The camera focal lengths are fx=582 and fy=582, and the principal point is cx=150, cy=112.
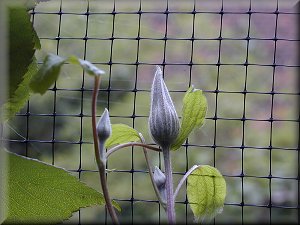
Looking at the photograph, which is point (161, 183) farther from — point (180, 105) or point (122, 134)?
point (180, 105)

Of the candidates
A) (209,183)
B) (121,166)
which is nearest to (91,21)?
(209,183)

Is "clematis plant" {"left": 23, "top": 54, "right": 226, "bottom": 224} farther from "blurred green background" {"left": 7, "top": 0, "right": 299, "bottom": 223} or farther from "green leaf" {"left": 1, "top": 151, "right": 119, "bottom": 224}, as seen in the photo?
"blurred green background" {"left": 7, "top": 0, "right": 299, "bottom": 223}

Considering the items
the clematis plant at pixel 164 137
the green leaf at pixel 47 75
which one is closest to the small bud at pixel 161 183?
the clematis plant at pixel 164 137

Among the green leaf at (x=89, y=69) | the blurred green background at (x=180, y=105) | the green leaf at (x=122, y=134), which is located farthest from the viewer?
the blurred green background at (x=180, y=105)

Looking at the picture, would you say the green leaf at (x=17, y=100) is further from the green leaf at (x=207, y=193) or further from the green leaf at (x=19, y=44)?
the green leaf at (x=207, y=193)

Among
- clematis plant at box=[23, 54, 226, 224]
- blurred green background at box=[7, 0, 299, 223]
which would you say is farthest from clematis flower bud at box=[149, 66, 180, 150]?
blurred green background at box=[7, 0, 299, 223]

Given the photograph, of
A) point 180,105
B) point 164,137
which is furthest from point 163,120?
point 180,105

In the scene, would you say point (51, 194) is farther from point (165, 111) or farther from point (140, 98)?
point (140, 98)
